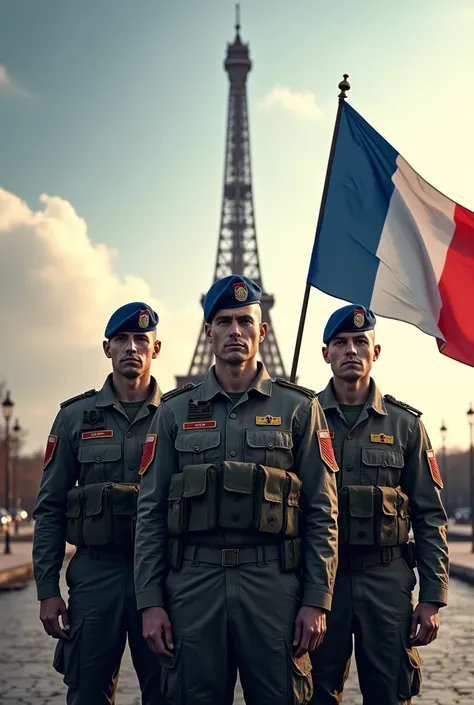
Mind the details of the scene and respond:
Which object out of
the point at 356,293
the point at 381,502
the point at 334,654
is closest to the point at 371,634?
the point at 334,654

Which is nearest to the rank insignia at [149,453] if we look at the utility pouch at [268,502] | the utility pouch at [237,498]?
the utility pouch at [237,498]

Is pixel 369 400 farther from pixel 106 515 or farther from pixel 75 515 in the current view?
pixel 75 515

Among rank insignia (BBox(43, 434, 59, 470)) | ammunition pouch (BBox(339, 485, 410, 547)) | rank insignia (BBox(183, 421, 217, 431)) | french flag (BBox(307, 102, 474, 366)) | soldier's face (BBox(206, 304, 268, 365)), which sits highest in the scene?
french flag (BBox(307, 102, 474, 366))

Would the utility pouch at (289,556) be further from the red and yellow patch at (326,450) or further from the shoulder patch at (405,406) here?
the shoulder patch at (405,406)

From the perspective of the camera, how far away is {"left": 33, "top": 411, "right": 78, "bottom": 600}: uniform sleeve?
17.4 ft

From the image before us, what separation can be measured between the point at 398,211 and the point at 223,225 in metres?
64.4

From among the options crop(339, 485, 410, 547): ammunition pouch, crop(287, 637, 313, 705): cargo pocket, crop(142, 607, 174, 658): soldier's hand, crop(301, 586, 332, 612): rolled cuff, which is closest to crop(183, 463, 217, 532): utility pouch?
crop(142, 607, 174, 658): soldier's hand

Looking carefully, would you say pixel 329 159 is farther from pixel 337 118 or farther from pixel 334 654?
pixel 334 654

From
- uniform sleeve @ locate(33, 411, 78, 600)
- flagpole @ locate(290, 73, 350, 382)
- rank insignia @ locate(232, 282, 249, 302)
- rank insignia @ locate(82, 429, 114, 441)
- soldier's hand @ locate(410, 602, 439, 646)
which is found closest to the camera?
rank insignia @ locate(232, 282, 249, 302)

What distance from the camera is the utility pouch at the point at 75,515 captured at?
206 inches

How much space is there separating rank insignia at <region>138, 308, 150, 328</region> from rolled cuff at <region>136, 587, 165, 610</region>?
1.54m

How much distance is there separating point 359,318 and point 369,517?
1.07 m

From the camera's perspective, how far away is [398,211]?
7473 millimetres

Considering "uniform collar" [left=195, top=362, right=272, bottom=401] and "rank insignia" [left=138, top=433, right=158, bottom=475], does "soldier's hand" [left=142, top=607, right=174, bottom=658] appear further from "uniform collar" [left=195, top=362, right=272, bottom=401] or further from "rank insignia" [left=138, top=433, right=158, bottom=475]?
"uniform collar" [left=195, top=362, right=272, bottom=401]
